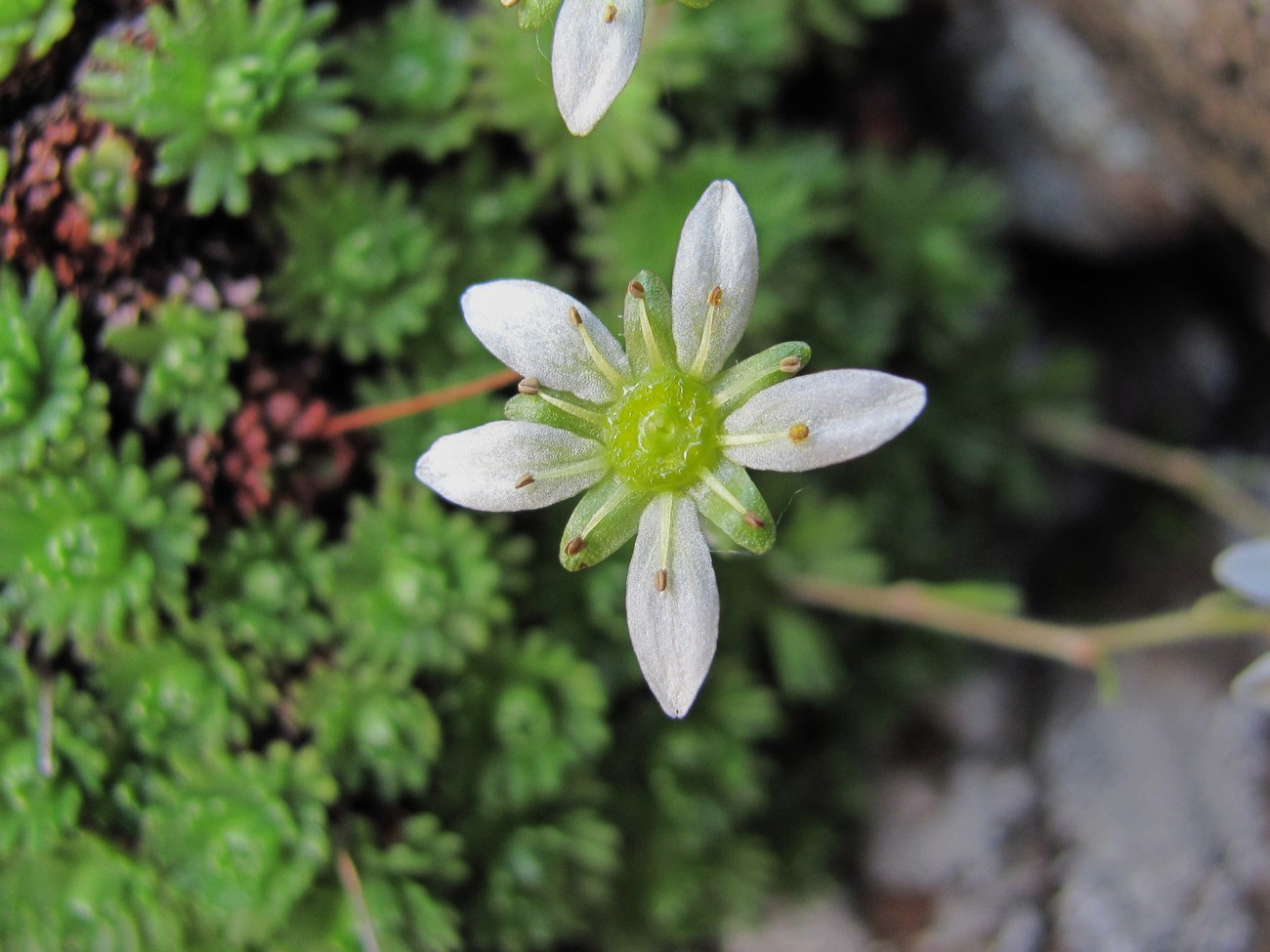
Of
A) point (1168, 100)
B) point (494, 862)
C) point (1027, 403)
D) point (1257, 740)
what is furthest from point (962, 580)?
point (494, 862)

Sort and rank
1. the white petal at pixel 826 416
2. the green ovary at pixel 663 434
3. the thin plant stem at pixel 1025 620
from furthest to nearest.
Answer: the thin plant stem at pixel 1025 620, the green ovary at pixel 663 434, the white petal at pixel 826 416

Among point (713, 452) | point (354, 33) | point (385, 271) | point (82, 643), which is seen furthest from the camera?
point (354, 33)

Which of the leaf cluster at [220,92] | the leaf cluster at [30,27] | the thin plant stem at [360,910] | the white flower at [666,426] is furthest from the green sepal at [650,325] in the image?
the leaf cluster at [30,27]

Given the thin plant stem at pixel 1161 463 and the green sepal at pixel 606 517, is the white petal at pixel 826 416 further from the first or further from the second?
the thin plant stem at pixel 1161 463

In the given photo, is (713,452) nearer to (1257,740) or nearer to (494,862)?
(494,862)

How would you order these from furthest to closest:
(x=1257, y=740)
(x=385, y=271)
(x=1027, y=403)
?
(x=1027, y=403) < (x=1257, y=740) < (x=385, y=271)

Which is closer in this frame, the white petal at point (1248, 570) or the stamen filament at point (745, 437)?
the stamen filament at point (745, 437)
